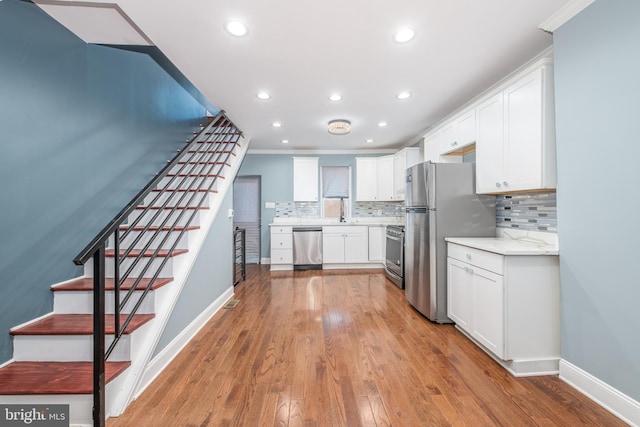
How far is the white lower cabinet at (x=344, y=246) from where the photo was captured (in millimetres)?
5270

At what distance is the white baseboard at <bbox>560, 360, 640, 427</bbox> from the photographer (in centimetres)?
142

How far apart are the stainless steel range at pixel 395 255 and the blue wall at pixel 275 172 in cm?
170

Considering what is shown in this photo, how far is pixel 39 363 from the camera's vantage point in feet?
5.24

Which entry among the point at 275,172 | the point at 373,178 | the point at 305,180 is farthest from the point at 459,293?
the point at 275,172

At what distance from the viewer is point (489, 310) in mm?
2062

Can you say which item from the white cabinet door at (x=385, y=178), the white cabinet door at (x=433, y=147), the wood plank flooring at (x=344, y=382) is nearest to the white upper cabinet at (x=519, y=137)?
the white cabinet door at (x=433, y=147)

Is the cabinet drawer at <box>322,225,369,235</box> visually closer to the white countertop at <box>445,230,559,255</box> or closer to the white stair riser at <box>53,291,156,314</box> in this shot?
the white countertop at <box>445,230,559,255</box>

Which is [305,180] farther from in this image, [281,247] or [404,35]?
[404,35]

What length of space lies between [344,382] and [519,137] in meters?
2.37

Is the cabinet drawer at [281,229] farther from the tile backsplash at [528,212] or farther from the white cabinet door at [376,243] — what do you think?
the tile backsplash at [528,212]

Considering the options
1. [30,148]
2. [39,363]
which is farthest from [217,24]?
[39,363]

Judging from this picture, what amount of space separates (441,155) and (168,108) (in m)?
3.64

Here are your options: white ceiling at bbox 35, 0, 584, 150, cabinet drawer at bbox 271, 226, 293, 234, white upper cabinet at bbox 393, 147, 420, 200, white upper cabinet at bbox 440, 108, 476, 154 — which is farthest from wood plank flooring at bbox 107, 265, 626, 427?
white upper cabinet at bbox 393, 147, 420, 200

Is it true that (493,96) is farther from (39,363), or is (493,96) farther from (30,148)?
(39,363)
